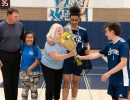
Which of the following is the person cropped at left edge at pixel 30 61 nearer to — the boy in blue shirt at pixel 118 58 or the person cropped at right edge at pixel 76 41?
the person cropped at right edge at pixel 76 41

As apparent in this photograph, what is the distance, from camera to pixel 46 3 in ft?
40.0

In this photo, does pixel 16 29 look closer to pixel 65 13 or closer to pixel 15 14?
pixel 15 14

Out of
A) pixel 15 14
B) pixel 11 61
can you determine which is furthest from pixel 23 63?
pixel 15 14

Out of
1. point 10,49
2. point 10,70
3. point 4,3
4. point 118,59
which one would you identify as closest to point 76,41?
point 118,59

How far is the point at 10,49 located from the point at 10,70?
1.17 feet

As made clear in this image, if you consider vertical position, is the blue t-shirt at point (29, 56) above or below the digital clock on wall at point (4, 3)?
below

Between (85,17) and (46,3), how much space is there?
189 centimetres

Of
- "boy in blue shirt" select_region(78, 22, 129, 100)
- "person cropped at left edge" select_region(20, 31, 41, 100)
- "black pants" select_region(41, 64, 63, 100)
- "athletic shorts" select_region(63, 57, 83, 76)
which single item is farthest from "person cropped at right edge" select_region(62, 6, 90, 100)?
"boy in blue shirt" select_region(78, 22, 129, 100)

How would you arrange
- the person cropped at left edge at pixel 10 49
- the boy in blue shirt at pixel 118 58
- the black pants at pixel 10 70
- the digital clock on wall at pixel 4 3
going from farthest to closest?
1. the digital clock on wall at pixel 4 3
2. the black pants at pixel 10 70
3. the person cropped at left edge at pixel 10 49
4. the boy in blue shirt at pixel 118 58

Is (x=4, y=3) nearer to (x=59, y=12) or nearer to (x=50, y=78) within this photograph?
(x=59, y=12)

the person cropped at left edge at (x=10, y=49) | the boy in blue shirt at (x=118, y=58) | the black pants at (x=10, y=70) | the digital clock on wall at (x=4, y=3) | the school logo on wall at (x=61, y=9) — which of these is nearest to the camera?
the boy in blue shirt at (x=118, y=58)

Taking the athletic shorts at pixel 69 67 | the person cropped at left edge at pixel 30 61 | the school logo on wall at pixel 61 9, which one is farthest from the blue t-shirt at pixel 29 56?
the school logo on wall at pixel 61 9

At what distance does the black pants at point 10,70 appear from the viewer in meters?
4.31

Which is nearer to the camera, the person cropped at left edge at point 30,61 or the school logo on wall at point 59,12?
the person cropped at left edge at point 30,61
